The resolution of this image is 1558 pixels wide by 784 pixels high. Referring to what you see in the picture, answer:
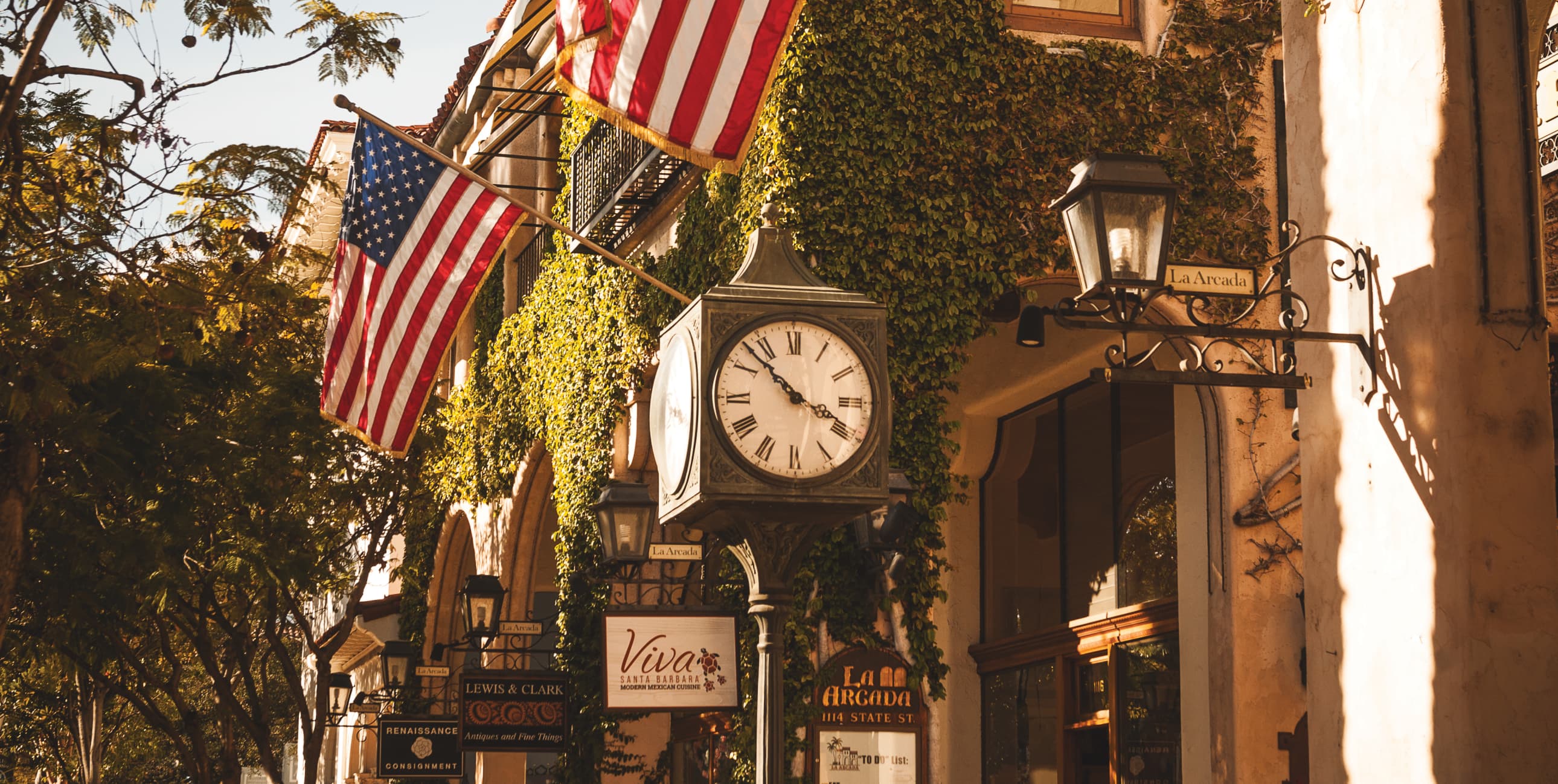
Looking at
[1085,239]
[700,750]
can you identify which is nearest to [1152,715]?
[700,750]

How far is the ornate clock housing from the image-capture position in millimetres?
6133

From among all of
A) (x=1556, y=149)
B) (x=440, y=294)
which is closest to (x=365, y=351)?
(x=440, y=294)

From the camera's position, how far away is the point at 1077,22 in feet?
45.6

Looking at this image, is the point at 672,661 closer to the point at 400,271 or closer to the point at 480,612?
the point at 400,271

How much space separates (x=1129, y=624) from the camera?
1412 cm

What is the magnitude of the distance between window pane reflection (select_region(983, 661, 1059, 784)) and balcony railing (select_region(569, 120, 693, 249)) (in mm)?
5447

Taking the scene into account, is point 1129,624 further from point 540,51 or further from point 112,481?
point 540,51

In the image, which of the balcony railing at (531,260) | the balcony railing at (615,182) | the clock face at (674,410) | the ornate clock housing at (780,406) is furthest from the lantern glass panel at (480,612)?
the ornate clock housing at (780,406)

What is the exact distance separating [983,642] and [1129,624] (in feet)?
7.81

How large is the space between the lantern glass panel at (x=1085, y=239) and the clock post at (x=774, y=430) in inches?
40.9

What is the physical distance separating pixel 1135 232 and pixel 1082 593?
855 centimetres

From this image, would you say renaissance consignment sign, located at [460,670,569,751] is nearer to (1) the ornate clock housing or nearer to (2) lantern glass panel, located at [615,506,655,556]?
(2) lantern glass panel, located at [615,506,655,556]

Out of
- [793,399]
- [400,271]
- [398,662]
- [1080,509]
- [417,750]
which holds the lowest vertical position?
[417,750]

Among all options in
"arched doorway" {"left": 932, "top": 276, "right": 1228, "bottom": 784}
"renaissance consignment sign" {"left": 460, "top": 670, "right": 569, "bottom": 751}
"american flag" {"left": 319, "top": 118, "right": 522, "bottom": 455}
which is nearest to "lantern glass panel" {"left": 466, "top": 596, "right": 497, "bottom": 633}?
"renaissance consignment sign" {"left": 460, "top": 670, "right": 569, "bottom": 751}
